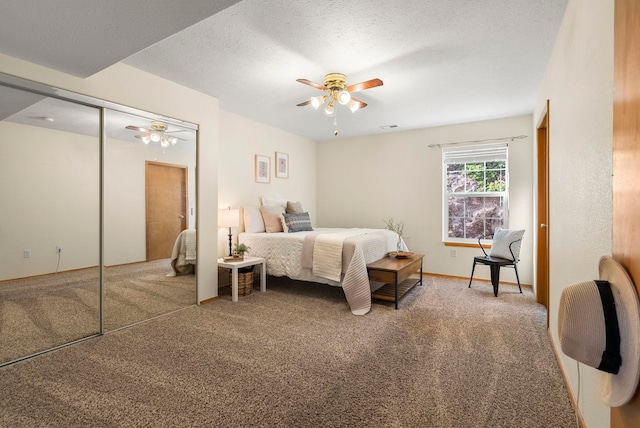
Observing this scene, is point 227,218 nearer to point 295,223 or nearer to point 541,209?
point 295,223

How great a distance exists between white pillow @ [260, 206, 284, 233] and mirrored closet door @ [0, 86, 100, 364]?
2.20 meters

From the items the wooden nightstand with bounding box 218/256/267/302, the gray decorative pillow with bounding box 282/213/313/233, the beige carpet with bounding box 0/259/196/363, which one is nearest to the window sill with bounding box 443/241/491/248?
the gray decorative pillow with bounding box 282/213/313/233

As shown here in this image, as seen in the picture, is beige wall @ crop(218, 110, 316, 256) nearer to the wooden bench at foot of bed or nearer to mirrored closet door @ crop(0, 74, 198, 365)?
mirrored closet door @ crop(0, 74, 198, 365)

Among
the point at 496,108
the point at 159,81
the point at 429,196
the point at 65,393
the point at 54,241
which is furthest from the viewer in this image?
the point at 429,196

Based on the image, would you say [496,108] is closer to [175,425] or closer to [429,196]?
[429,196]

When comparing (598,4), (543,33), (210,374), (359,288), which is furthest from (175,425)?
(543,33)

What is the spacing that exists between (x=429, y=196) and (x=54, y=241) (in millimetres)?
4887

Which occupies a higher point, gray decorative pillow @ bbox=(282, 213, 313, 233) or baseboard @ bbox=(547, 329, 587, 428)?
gray decorative pillow @ bbox=(282, 213, 313, 233)

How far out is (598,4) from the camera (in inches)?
53.8

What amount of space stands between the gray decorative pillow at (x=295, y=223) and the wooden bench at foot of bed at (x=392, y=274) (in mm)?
1318

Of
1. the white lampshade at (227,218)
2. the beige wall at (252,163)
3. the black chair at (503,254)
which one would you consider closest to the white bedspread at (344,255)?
the white lampshade at (227,218)

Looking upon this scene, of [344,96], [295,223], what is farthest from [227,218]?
[344,96]

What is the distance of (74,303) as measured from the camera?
271 cm

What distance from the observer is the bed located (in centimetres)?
344
